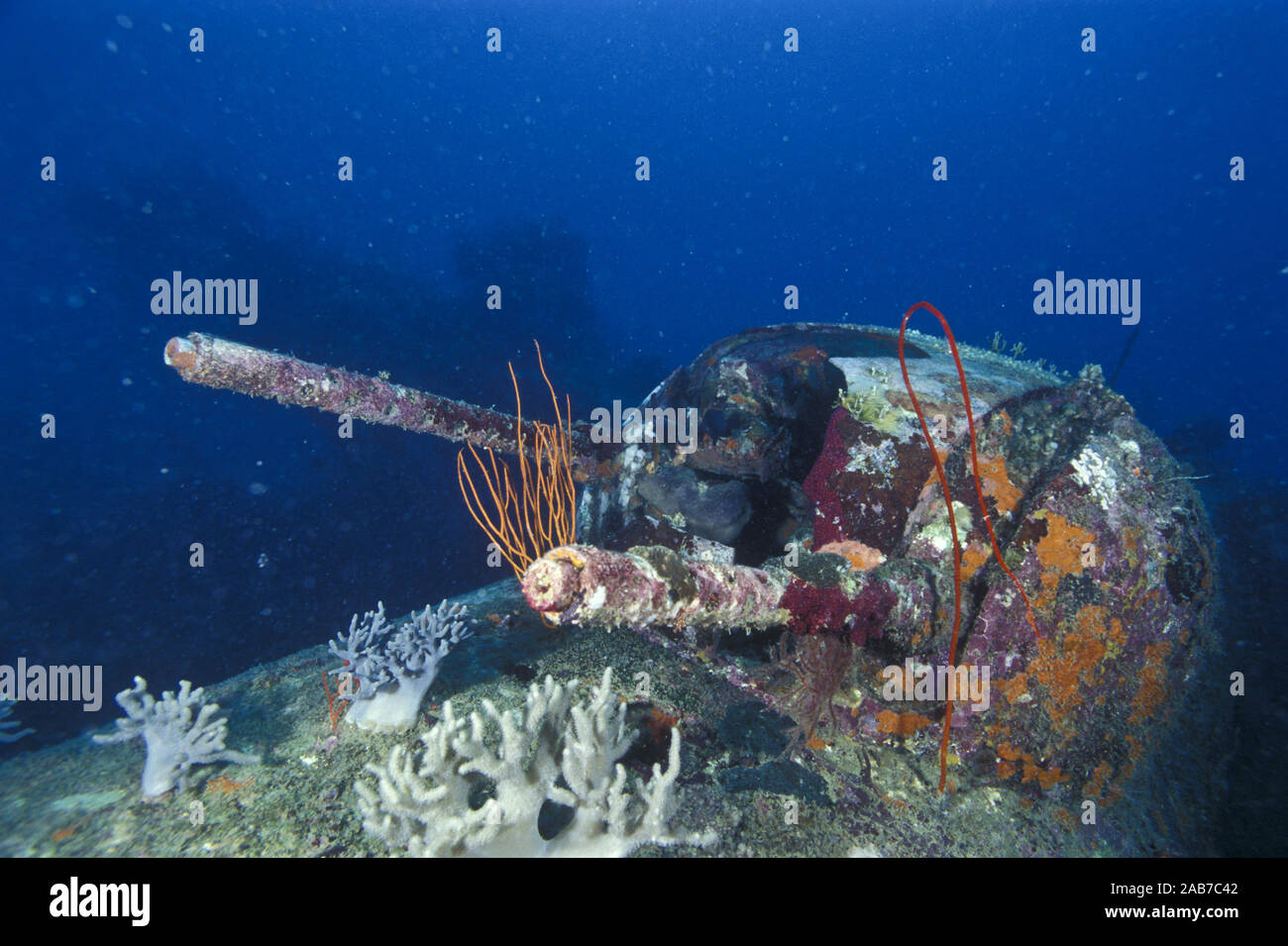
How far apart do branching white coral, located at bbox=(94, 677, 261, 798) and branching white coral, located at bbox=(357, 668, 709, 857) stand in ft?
5.59

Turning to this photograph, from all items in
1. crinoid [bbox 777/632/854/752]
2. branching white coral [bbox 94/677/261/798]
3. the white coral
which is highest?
the white coral

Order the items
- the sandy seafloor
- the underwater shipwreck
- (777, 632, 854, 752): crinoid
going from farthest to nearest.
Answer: (777, 632, 854, 752): crinoid < the sandy seafloor < the underwater shipwreck

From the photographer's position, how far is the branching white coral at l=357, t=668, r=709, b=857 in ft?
7.79

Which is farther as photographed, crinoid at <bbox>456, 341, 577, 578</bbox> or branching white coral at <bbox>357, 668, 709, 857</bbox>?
crinoid at <bbox>456, 341, 577, 578</bbox>

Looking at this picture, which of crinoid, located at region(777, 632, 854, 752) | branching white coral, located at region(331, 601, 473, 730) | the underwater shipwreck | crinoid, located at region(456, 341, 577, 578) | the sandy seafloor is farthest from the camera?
branching white coral, located at region(331, 601, 473, 730)

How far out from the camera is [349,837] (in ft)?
9.09

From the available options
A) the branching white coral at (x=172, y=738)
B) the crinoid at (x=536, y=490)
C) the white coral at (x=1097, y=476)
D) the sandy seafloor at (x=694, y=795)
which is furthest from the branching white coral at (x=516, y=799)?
the white coral at (x=1097, y=476)

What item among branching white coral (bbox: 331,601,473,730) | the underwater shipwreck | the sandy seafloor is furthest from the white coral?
branching white coral (bbox: 331,601,473,730)

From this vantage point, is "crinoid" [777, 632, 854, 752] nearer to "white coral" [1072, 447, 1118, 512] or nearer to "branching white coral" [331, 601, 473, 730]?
"white coral" [1072, 447, 1118, 512]

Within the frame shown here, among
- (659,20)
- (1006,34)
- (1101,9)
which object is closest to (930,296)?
(1101,9)

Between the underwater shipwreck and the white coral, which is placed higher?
the white coral
